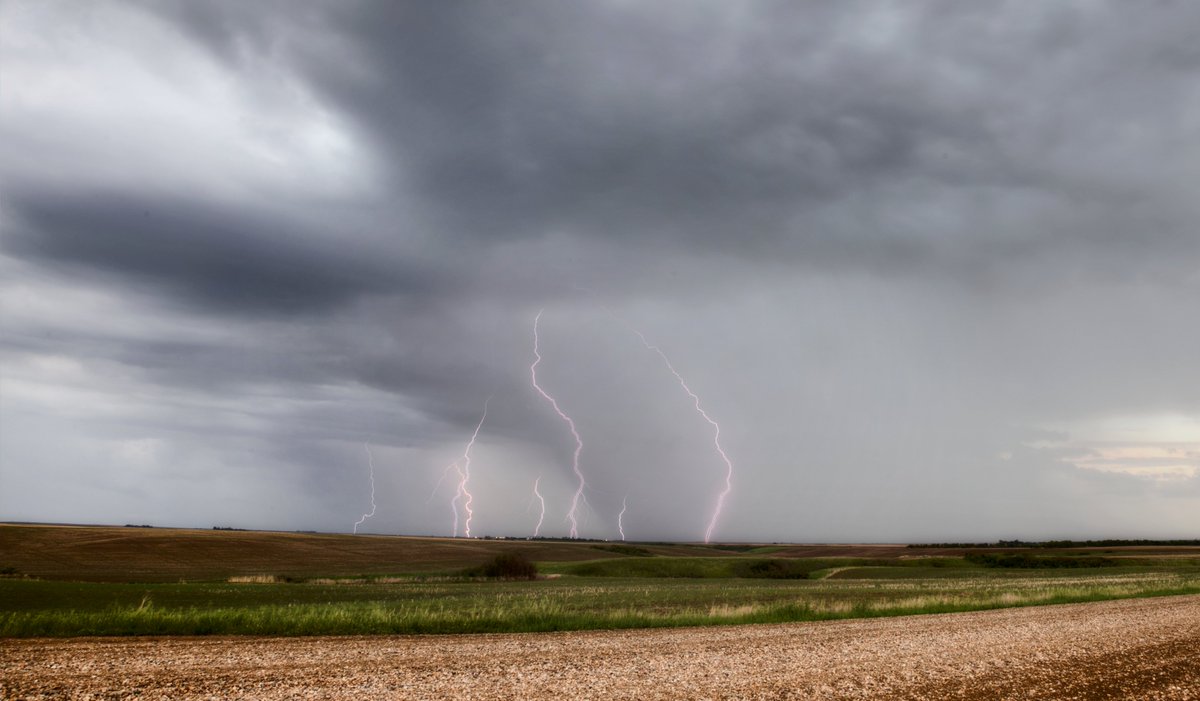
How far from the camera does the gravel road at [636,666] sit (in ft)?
44.3

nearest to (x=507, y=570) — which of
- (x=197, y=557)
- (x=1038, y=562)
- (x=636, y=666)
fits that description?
(x=197, y=557)

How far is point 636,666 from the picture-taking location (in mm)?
16438

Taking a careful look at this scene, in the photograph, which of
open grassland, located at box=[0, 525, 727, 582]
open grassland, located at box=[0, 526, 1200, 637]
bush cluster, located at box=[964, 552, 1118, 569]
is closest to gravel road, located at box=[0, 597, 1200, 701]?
open grassland, located at box=[0, 526, 1200, 637]

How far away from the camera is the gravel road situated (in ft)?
44.3

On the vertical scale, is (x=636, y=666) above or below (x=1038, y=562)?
above

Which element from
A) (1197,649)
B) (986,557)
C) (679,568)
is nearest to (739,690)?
(1197,649)

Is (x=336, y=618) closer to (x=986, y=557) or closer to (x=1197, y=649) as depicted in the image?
(x=1197, y=649)

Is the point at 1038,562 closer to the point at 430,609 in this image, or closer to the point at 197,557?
the point at 430,609

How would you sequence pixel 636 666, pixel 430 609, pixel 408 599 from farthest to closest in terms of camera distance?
1. pixel 408 599
2. pixel 430 609
3. pixel 636 666

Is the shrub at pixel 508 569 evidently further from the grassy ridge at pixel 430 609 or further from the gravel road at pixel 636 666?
the gravel road at pixel 636 666

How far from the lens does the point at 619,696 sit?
13227mm

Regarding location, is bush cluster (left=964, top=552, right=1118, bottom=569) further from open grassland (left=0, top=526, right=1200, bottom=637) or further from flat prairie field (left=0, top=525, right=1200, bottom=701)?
flat prairie field (left=0, top=525, right=1200, bottom=701)

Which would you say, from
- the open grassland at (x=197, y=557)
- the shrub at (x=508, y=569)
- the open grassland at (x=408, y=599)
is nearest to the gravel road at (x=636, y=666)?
the open grassland at (x=408, y=599)

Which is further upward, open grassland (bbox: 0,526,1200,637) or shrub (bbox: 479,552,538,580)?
open grassland (bbox: 0,526,1200,637)
